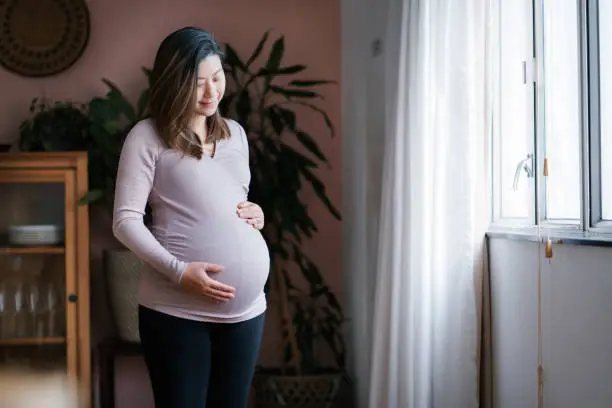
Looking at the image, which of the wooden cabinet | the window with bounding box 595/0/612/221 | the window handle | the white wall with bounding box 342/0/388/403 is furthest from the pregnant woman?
the wooden cabinet

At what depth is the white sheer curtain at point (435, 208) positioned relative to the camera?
2482 millimetres

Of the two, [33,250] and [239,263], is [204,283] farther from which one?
[33,250]

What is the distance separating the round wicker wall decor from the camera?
3.63 m

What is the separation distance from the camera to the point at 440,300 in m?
2.57

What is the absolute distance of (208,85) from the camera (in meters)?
1.76

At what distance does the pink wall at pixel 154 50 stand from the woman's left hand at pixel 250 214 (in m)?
1.90

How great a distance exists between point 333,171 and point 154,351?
2.20m

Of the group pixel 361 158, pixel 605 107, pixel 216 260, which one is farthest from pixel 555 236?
pixel 361 158

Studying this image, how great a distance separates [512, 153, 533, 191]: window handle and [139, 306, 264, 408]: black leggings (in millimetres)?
1035

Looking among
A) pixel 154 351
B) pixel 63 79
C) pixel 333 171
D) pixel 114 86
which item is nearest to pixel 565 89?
pixel 154 351

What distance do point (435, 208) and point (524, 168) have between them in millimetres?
279

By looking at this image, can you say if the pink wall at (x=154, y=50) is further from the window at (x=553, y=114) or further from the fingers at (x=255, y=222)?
the fingers at (x=255, y=222)

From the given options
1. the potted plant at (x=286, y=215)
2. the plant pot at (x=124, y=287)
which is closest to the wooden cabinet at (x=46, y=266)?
the plant pot at (x=124, y=287)

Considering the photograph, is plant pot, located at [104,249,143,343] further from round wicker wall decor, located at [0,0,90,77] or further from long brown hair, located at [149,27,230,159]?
long brown hair, located at [149,27,230,159]
